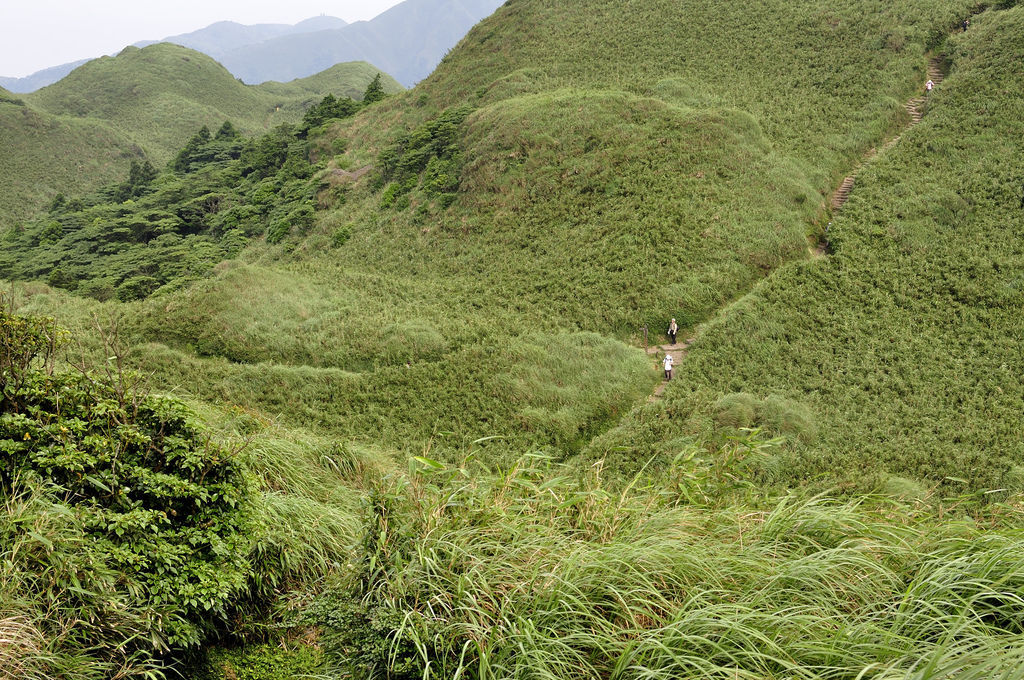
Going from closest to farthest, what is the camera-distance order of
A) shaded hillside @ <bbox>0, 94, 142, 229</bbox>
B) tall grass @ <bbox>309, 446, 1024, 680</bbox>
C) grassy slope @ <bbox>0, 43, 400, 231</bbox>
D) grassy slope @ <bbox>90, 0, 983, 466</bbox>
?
tall grass @ <bbox>309, 446, 1024, 680</bbox> < grassy slope @ <bbox>90, 0, 983, 466</bbox> < shaded hillside @ <bbox>0, 94, 142, 229</bbox> < grassy slope @ <bbox>0, 43, 400, 231</bbox>

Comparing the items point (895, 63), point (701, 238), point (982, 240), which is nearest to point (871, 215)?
point (982, 240)

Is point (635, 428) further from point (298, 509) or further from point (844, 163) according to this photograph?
point (844, 163)

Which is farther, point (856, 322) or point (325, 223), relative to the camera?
point (325, 223)

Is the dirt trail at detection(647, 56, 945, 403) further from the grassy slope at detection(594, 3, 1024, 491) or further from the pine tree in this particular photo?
the pine tree

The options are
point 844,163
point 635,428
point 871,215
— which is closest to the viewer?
point 635,428

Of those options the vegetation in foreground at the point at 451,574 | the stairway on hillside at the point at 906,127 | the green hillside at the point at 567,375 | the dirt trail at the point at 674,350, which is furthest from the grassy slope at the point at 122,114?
the stairway on hillside at the point at 906,127

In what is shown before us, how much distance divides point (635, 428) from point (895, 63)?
28.9m

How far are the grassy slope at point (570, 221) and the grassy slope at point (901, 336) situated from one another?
1.94 meters

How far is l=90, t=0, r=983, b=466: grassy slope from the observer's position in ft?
57.0

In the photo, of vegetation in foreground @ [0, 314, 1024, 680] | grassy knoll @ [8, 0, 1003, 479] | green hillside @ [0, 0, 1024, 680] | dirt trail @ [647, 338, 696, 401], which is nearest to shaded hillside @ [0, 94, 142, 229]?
green hillside @ [0, 0, 1024, 680]

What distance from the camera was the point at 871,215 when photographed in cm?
2209

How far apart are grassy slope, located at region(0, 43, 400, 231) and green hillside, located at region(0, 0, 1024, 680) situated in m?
20.3

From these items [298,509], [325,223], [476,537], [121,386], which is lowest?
[298,509]

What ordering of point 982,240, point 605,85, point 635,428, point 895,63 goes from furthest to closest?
point 605,85
point 895,63
point 982,240
point 635,428
